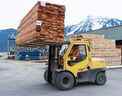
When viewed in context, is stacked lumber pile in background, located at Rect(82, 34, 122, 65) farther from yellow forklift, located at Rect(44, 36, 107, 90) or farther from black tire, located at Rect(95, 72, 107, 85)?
yellow forklift, located at Rect(44, 36, 107, 90)

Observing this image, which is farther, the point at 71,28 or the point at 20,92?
the point at 71,28

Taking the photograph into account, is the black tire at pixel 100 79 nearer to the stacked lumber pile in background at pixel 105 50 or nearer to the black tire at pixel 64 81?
the black tire at pixel 64 81

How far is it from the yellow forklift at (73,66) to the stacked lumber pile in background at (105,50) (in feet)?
31.4

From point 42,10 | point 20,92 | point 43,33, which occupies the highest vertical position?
point 42,10

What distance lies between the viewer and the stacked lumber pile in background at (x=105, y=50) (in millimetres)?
23503

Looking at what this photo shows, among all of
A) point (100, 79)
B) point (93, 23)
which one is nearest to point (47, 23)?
point (100, 79)

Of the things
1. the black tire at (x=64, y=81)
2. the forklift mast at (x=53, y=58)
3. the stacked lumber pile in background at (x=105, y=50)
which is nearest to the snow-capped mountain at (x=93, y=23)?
the stacked lumber pile in background at (x=105, y=50)

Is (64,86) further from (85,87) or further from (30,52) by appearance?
(30,52)

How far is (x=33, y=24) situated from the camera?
1184 cm

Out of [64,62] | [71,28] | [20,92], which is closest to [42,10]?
[64,62]

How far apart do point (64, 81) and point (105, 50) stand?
1239 cm

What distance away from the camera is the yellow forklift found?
41.4 feet

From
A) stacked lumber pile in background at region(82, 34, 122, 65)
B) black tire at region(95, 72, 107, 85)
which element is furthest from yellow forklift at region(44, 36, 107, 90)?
stacked lumber pile in background at region(82, 34, 122, 65)

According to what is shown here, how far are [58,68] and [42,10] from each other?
2906 millimetres
